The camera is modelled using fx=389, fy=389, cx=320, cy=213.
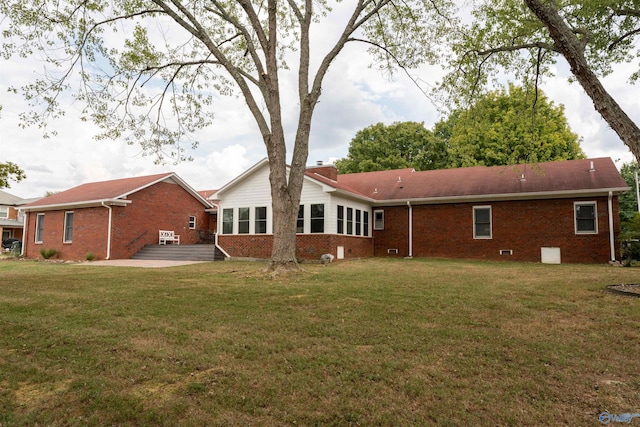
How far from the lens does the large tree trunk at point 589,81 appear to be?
6.46 metres

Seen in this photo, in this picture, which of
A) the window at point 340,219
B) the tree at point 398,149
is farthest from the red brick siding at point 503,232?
the tree at point 398,149

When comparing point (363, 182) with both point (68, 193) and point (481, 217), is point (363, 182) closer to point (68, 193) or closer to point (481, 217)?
point (481, 217)

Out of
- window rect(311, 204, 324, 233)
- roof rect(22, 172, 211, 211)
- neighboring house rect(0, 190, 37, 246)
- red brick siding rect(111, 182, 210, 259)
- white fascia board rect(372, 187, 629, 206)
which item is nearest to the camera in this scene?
white fascia board rect(372, 187, 629, 206)

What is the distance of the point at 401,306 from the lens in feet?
21.0

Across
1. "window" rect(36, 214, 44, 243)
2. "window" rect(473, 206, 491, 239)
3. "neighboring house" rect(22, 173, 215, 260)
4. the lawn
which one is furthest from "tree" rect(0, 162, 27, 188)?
"window" rect(473, 206, 491, 239)

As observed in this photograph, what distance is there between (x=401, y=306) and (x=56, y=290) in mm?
7001

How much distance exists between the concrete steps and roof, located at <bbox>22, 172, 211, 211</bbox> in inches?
112

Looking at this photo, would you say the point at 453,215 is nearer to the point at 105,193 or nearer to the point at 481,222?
the point at 481,222

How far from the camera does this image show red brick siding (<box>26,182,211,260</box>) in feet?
65.4

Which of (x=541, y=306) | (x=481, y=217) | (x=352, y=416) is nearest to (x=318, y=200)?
(x=481, y=217)

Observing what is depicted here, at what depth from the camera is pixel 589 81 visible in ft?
22.9

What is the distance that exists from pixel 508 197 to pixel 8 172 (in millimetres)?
18314

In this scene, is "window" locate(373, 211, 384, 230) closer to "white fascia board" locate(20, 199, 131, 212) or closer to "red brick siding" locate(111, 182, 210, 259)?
"red brick siding" locate(111, 182, 210, 259)

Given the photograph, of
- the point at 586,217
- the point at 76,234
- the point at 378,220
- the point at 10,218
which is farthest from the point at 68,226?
the point at 586,217
